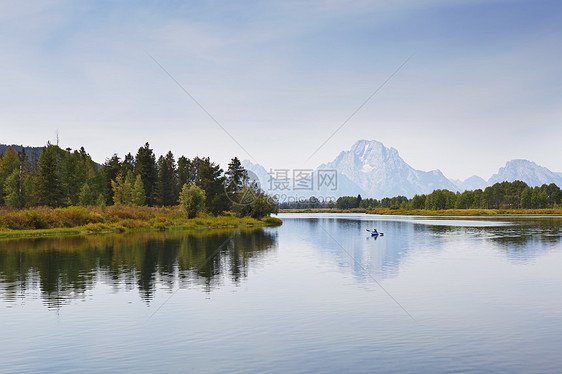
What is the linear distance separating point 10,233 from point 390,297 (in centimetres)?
5493

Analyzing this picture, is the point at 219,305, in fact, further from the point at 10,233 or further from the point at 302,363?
the point at 10,233

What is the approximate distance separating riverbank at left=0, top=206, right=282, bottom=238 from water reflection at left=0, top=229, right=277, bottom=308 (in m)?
10.5

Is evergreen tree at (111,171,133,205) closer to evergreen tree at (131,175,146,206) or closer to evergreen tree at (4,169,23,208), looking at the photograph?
evergreen tree at (131,175,146,206)

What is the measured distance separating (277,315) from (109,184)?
11767cm

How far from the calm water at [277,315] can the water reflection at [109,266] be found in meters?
0.18

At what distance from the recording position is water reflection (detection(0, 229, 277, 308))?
86.8 ft

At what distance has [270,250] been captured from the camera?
5031 centimetres

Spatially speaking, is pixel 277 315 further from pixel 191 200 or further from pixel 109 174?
pixel 109 174

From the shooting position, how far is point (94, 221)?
7288cm

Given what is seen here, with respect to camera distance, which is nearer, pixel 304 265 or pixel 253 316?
pixel 253 316

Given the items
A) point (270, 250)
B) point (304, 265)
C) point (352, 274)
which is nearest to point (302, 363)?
point (352, 274)

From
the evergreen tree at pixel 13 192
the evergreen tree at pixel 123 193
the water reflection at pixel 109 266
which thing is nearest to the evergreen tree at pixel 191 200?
the evergreen tree at pixel 123 193

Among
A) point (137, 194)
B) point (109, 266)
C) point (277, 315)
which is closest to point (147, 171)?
point (137, 194)

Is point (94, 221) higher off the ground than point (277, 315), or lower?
higher
